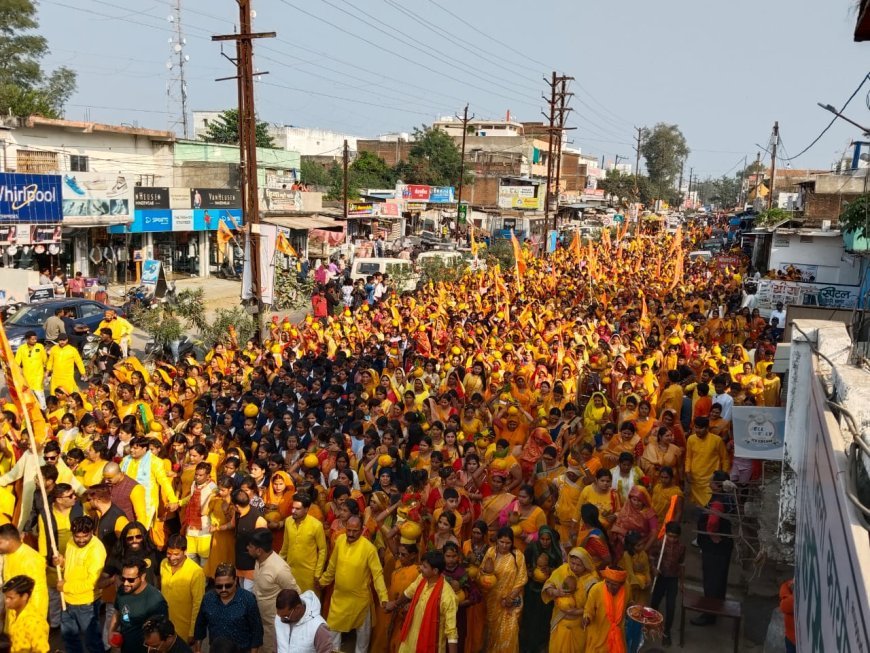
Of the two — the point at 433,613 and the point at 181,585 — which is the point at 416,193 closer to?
the point at 181,585

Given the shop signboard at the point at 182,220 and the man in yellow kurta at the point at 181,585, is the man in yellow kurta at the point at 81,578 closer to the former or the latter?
the man in yellow kurta at the point at 181,585

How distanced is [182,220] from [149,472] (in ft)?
66.9

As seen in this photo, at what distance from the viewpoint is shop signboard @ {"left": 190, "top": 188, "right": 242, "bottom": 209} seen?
1033 inches

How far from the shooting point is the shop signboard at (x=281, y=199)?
30109 millimetres

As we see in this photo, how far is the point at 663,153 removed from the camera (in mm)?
88812

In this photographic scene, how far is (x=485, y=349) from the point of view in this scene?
38.7ft

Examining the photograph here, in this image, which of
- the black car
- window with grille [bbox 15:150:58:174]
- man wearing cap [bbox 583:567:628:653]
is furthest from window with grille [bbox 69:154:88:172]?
man wearing cap [bbox 583:567:628:653]

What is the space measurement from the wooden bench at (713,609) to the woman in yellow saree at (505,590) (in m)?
1.45

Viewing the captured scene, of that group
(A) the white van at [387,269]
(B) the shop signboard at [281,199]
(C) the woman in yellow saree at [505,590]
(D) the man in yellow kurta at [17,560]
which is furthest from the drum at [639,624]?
(B) the shop signboard at [281,199]

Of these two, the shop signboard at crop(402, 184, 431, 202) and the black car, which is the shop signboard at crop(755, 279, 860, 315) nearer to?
the black car

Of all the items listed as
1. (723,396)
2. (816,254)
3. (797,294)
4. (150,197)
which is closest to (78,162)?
(150,197)

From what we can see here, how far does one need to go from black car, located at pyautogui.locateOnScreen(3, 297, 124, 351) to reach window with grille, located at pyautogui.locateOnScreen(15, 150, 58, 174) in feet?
29.3

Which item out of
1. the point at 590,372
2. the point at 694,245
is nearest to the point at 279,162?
the point at 694,245

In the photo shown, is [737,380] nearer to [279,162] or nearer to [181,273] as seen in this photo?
[181,273]
